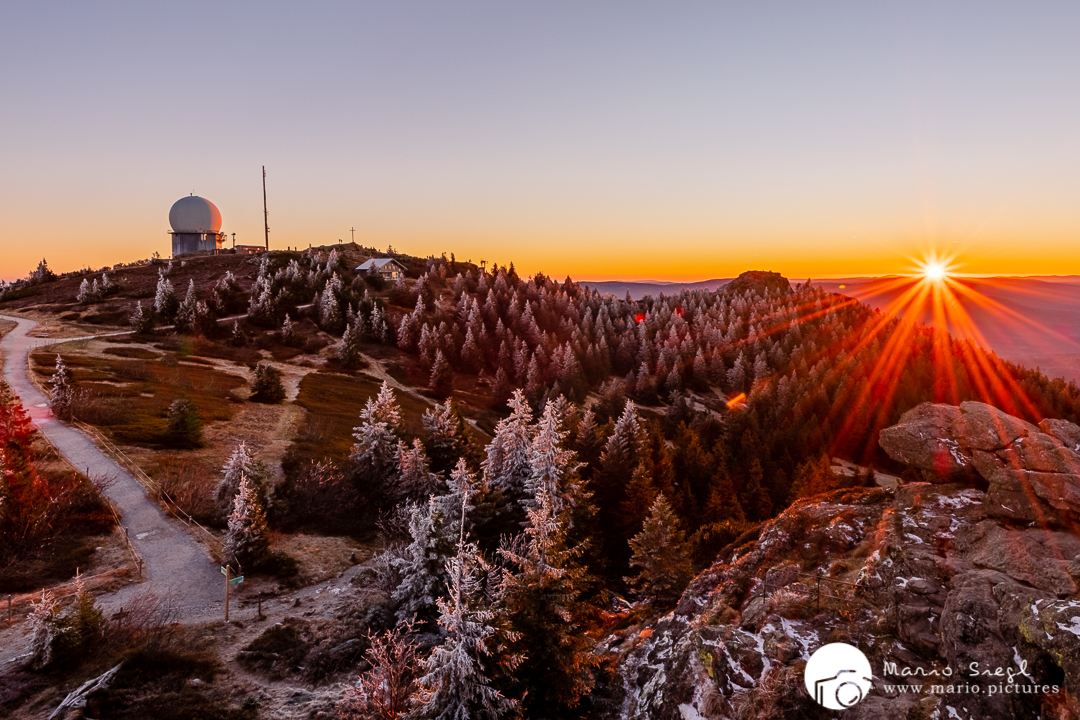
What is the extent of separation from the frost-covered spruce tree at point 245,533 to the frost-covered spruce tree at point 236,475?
361 centimetres

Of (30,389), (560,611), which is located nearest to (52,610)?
(560,611)

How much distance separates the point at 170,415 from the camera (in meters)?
35.0

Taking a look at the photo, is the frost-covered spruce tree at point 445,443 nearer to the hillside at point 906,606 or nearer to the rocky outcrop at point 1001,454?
the hillside at point 906,606

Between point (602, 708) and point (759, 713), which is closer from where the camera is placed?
point (759, 713)

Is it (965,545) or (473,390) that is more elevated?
(965,545)

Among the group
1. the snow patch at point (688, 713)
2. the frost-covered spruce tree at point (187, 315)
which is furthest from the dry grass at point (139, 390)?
the snow patch at point (688, 713)

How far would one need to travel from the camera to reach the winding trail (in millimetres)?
21031

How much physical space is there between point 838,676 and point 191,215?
13774 centimetres

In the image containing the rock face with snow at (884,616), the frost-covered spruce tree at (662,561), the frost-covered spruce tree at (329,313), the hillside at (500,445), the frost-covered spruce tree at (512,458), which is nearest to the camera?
the rock face with snow at (884,616)

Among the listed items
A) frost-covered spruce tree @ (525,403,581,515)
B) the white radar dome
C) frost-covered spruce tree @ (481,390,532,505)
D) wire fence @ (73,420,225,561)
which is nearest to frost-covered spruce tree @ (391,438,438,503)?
frost-covered spruce tree @ (481,390,532,505)

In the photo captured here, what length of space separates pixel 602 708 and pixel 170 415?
33.7 meters

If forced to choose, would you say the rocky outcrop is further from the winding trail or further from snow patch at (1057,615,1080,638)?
the winding trail

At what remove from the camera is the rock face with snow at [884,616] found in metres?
10.6

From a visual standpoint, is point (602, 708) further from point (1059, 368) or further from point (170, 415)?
point (1059, 368)
